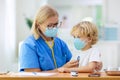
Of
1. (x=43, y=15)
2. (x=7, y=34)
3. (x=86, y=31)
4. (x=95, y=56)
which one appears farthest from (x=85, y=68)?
(x=7, y=34)

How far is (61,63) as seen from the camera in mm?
2197

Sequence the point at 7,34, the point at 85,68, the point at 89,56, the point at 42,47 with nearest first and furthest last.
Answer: the point at 85,68
the point at 89,56
the point at 42,47
the point at 7,34

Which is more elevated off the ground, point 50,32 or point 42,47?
point 50,32

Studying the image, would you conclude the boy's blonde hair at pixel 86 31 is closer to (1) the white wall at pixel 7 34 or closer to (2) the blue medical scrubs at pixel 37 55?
(2) the blue medical scrubs at pixel 37 55

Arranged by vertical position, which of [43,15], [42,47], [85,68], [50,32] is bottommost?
[85,68]

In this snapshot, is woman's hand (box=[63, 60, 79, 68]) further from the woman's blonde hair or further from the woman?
the woman's blonde hair

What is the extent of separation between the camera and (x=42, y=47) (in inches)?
83.4

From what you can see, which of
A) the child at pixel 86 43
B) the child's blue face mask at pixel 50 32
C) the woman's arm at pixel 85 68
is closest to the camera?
the woman's arm at pixel 85 68

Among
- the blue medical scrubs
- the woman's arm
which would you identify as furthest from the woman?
the woman's arm

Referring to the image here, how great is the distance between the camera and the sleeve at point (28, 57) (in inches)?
80.5

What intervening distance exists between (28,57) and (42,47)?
0.13 meters

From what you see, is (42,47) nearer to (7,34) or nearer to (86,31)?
(86,31)

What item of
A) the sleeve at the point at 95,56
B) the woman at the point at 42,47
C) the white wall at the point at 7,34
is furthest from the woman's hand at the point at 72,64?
the white wall at the point at 7,34

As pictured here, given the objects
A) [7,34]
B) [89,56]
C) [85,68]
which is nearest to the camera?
[85,68]
